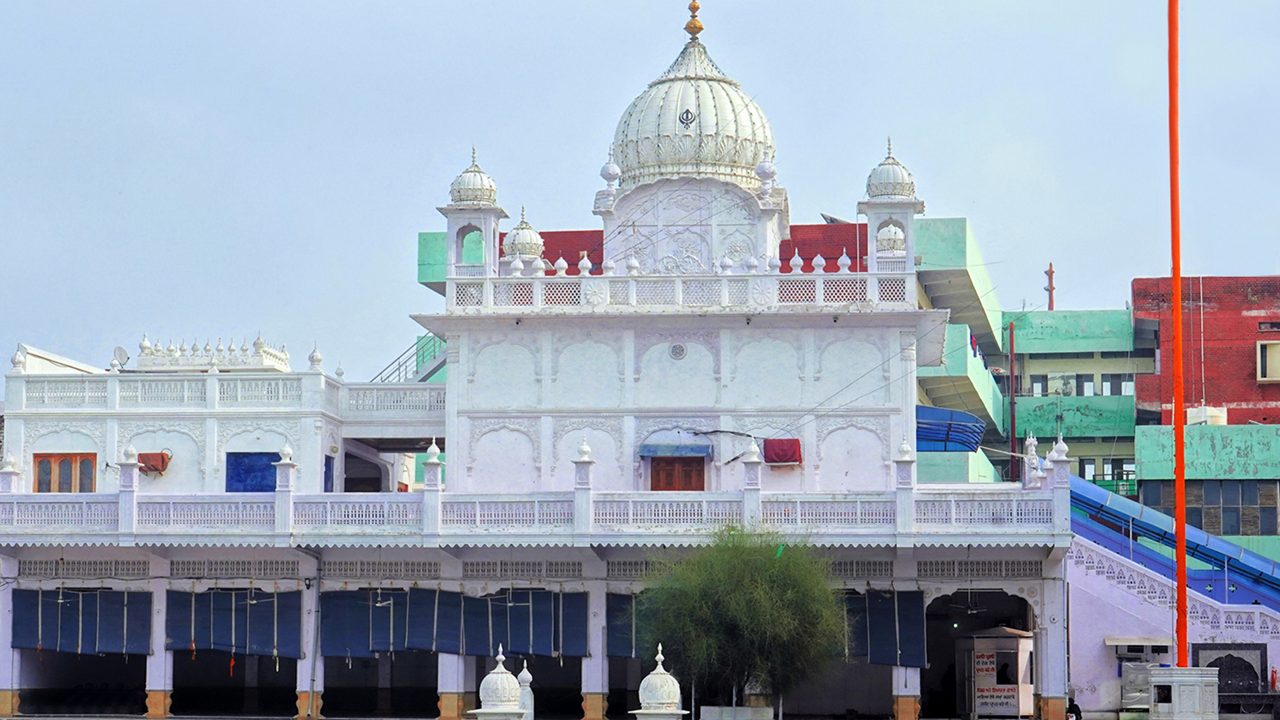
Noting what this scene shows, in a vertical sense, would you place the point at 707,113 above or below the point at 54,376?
above

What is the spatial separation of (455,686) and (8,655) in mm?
9078

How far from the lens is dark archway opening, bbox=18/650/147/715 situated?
4453cm

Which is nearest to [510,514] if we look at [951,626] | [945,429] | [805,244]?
[951,626]

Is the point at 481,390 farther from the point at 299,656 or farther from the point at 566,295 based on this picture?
the point at 299,656

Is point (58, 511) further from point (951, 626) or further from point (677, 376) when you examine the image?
point (951, 626)

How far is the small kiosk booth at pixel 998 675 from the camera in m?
42.3

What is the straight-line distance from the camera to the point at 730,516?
40.8 meters

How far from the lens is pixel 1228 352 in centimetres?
6988

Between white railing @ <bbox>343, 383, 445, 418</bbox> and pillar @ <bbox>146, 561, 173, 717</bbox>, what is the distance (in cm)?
592

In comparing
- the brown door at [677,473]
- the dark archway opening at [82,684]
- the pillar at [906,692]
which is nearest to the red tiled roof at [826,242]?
the brown door at [677,473]

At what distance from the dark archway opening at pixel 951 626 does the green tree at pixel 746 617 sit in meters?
7.19

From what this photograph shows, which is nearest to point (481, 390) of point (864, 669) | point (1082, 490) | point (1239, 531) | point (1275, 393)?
point (864, 669)

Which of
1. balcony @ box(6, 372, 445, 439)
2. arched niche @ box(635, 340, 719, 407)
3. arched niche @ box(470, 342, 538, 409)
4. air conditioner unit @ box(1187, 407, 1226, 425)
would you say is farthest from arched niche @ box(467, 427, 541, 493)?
air conditioner unit @ box(1187, 407, 1226, 425)

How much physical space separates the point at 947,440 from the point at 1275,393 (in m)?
20.7
